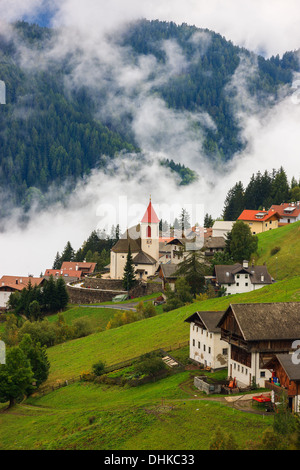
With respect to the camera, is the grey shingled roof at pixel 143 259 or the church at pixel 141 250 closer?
the grey shingled roof at pixel 143 259

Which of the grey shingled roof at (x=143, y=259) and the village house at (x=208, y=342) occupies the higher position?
the grey shingled roof at (x=143, y=259)

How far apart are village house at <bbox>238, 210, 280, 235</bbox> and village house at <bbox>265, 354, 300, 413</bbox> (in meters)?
92.3

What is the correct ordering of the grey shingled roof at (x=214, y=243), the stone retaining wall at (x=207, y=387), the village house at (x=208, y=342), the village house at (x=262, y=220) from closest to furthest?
the stone retaining wall at (x=207, y=387), the village house at (x=208, y=342), the grey shingled roof at (x=214, y=243), the village house at (x=262, y=220)

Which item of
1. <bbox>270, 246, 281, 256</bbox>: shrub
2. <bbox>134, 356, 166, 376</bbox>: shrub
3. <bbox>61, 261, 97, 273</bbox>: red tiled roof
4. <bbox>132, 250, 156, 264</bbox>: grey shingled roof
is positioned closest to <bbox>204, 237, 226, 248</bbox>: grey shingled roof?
<bbox>132, 250, 156, 264</bbox>: grey shingled roof

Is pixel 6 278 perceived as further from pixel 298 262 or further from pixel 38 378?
pixel 38 378

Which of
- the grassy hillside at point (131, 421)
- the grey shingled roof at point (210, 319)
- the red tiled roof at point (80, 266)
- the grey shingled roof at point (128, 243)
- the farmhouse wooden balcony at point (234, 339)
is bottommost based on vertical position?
the grassy hillside at point (131, 421)

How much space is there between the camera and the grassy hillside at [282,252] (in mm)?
92000

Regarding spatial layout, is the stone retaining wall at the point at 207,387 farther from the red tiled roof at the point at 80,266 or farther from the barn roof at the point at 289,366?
the red tiled roof at the point at 80,266

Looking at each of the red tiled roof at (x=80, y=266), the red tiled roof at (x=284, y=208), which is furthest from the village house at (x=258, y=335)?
the red tiled roof at (x=80, y=266)

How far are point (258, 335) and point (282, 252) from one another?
189 ft

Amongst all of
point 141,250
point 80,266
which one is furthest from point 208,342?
point 80,266

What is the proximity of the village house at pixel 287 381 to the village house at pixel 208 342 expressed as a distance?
11158 mm

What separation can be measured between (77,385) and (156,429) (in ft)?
64.6

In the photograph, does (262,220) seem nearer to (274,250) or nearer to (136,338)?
(274,250)
